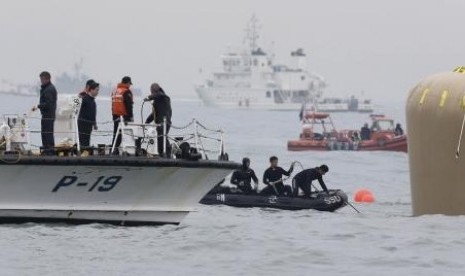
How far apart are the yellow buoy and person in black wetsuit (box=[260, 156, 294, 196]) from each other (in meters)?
2.87

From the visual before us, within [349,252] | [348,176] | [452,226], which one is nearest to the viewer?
[349,252]

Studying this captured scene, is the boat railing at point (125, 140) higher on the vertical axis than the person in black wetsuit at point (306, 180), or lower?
higher

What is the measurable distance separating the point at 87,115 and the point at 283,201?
22.7 ft

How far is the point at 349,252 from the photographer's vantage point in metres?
20.6

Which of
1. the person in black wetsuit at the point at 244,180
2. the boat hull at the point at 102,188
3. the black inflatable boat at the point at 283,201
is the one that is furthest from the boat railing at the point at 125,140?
the person in black wetsuit at the point at 244,180

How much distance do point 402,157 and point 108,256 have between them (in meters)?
43.2

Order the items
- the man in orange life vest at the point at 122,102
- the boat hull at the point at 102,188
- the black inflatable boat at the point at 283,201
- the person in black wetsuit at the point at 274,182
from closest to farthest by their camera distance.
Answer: the boat hull at the point at 102,188
the man in orange life vest at the point at 122,102
the black inflatable boat at the point at 283,201
the person in black wetsuit at the point at 274,182

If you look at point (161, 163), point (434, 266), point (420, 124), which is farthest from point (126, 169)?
point (420, 124)

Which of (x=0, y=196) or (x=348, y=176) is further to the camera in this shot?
(x=348, y=176)

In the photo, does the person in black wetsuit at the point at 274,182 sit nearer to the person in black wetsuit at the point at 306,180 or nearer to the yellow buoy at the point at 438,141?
the person in black wetsuit at the point at 306,180

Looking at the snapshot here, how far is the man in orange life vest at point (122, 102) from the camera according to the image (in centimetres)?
2195

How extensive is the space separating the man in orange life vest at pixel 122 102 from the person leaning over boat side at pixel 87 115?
0.29 m

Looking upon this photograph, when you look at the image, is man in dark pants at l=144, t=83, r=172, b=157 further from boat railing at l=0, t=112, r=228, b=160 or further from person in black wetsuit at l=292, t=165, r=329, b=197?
person in black wetsuit at l=292, t=165, r=329, b=197

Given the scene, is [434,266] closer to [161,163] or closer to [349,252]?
[349,252]
